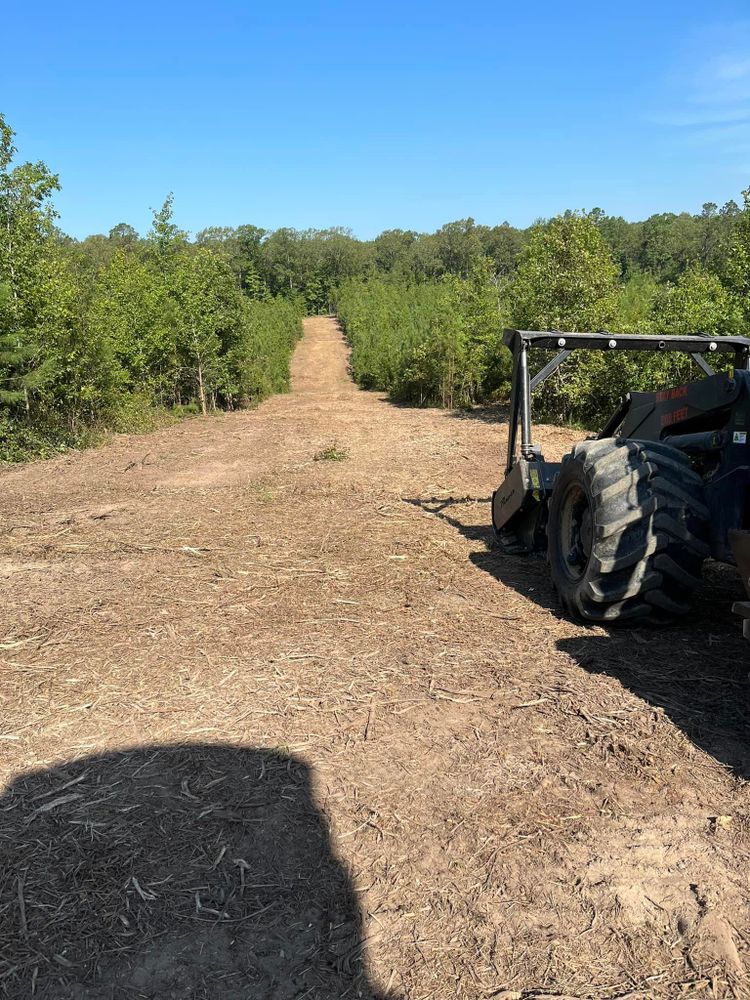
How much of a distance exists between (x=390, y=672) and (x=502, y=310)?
63.5ft

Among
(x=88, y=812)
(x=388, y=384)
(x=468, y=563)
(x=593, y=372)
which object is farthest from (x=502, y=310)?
(x=88, y=812)

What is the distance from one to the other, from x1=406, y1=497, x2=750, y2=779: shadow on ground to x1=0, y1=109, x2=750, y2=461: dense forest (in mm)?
9791

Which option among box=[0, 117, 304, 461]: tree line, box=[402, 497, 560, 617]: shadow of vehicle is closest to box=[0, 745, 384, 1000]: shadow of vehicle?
box=[402, 497, 560, 617]: shadow of vehicle

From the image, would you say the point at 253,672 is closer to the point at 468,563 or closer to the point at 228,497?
the point at 468,563

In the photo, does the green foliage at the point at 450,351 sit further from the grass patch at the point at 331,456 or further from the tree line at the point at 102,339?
the grass patch at the point at 331,456

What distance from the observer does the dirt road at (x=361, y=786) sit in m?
2.20

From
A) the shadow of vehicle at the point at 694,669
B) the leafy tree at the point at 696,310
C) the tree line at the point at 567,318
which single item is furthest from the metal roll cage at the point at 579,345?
the tree line at the point at 567,318

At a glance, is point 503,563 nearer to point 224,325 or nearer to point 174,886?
point 174,886

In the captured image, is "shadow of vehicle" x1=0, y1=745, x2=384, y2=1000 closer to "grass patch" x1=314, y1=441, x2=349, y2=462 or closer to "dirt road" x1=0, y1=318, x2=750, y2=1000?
"dirt road" x1=0, y1=318, x2=750, y2=1000

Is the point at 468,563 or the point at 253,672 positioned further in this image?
→ the point at 468,563

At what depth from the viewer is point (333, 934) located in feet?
7.48

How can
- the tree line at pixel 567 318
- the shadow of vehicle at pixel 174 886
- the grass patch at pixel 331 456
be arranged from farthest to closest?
the tree line at pixel 567 318
the grass patch at pixel 331 456
the shadow of vehicle at pixel 174 886

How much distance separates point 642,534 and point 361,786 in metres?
2.23

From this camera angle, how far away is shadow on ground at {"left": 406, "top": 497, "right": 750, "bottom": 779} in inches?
134
